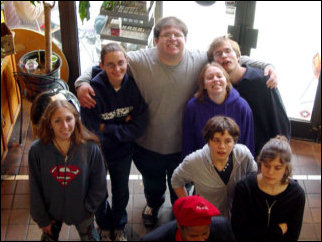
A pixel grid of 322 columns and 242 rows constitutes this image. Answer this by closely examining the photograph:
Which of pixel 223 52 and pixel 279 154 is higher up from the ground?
pixel 223 52

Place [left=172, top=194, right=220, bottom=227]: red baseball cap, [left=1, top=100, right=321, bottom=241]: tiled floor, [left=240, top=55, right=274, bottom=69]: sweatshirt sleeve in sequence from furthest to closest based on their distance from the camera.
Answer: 1. [left=1, top=100, right=321, bottom=241]: tiled floor
2. [left=240, top=55, right=274, bottom=69]: sweatshirt sleeve
3. [left=172, top=194, right=220, bottom=227]: red baseball cap

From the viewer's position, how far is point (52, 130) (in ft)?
7.66

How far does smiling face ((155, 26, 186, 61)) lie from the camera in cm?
Result: 240

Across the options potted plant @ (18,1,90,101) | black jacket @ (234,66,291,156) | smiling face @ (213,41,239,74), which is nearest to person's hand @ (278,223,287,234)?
black jacket @ (234,66,291,156)

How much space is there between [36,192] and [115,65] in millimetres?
822

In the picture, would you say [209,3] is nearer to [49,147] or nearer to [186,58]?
[186,58]

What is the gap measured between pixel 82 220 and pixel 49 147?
524mm

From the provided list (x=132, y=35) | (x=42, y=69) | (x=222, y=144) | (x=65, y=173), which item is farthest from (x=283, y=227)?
(x=42, y=69)

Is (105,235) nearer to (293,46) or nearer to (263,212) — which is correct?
(263,212)

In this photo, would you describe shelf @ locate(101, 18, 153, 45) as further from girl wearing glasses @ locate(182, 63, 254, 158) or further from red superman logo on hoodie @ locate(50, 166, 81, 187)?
red superman logo on hoodie @ locate(50, 166, 81, 187)

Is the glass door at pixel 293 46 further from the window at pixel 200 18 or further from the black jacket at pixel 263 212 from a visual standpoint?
the black jacket at pixel 263 212

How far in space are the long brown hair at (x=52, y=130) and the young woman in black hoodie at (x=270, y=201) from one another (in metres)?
0.87

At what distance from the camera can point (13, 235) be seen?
2.98 meters

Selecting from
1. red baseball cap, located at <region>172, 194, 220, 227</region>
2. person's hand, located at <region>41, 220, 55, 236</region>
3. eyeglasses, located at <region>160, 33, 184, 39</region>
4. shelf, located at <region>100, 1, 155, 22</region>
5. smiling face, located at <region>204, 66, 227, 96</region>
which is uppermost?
shelf, located at <region>100, 1, 155, 22</region>
